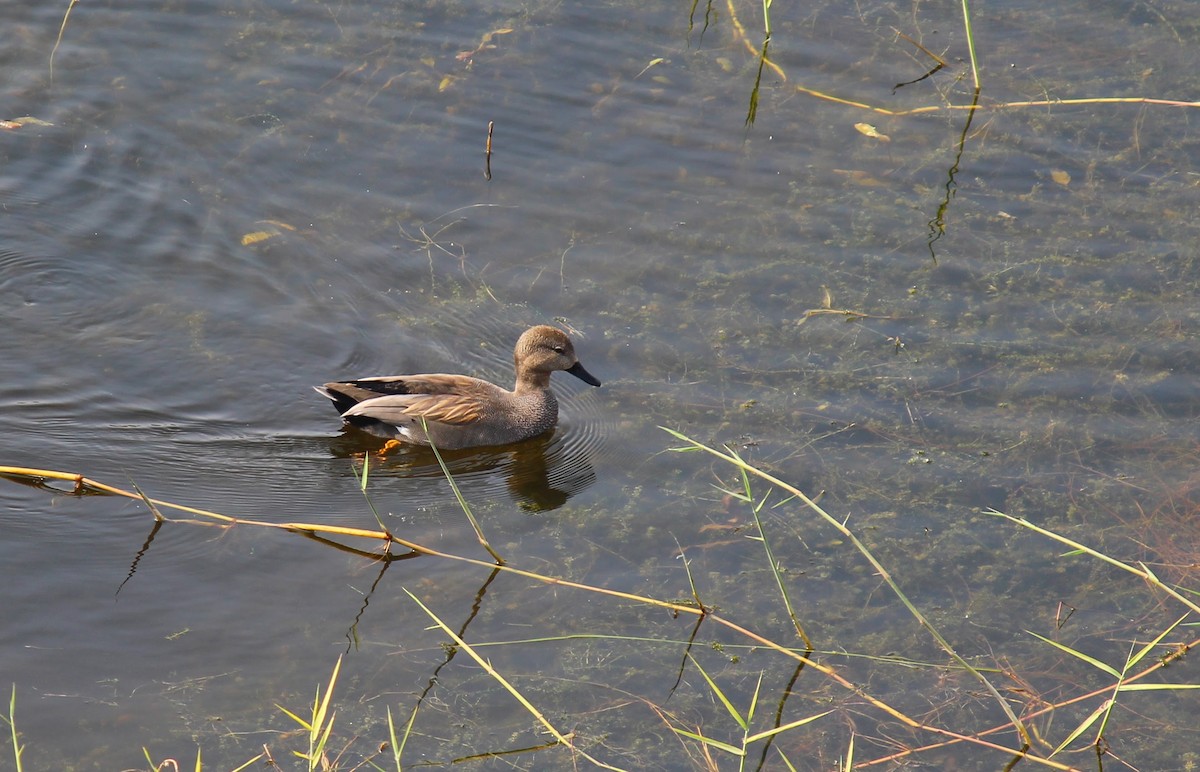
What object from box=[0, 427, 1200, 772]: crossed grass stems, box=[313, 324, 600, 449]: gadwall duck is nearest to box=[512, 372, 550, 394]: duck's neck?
box=[313, 324, 600, 449]: gadwall duck

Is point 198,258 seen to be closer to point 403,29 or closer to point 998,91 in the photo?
point 403,29

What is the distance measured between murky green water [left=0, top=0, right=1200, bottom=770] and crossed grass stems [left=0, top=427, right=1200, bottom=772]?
54 mm

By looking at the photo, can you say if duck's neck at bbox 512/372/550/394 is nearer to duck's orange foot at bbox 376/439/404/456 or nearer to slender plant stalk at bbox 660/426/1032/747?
duck's orange foot at bbox 376/439/404/456

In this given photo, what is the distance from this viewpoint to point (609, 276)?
9188 mm

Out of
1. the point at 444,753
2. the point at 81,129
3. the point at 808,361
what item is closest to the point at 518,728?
the point at 444,753

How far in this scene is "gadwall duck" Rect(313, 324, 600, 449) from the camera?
830 cm

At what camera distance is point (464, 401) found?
848cm

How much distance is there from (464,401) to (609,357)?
3.16 feet

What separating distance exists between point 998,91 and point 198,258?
6.01 m

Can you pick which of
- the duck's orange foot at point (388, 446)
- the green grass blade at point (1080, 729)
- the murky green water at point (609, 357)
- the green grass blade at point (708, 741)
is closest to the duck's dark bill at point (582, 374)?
the murky green water at point (609, 357)

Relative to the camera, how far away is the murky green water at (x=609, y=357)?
20.8ft

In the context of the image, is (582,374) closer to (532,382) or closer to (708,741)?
(532,382)

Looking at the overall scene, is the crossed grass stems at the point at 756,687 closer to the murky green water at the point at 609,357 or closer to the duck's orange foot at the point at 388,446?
the murky green water at the point at 609,357

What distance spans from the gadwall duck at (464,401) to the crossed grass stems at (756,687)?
47.0 inches
